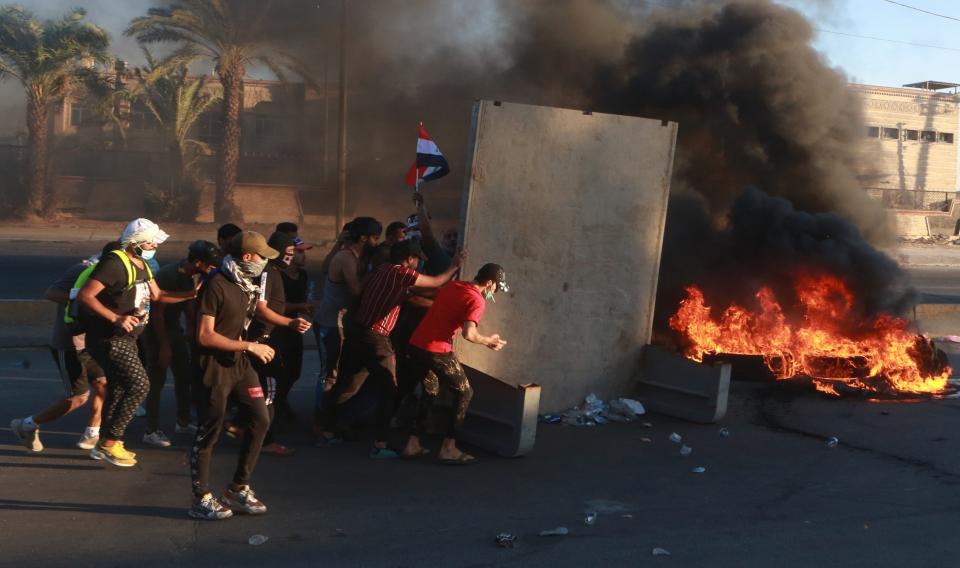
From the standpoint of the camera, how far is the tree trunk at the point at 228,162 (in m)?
31.5

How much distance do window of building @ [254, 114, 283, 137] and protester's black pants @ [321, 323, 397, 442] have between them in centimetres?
3059

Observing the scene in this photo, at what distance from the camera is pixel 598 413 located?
8008 mm

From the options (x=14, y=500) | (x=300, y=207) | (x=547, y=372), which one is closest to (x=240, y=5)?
(x=300, y=207)

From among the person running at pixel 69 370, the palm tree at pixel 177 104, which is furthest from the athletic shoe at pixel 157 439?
the palm tree at pixel 177 104

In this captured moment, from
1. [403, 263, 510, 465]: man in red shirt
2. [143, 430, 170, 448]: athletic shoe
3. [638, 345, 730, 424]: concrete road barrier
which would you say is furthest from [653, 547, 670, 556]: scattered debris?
[143, 430, 170, 448]: athletic shoe

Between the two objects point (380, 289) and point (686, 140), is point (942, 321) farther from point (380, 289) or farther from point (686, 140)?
point (380, 289)

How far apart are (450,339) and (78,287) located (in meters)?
2.39

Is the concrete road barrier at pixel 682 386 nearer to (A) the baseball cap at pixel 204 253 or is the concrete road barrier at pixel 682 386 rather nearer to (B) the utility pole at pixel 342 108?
(A) the baseball cap at pixel 204 253

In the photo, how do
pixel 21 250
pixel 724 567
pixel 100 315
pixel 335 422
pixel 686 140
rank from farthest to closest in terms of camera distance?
pixel 21 250 → pixel 686 140 → pixel 335 422 → pixel 100 315 → pixel 724 567

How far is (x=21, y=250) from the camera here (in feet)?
79.0

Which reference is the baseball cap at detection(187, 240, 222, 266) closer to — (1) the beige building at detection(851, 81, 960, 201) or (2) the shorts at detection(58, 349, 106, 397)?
(2) the shorts at detection(58, 349, 106, 397)

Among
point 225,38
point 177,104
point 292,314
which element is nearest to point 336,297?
point 292,314

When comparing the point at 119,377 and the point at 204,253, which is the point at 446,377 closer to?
the point at 204,253

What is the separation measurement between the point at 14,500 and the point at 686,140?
1013cm
